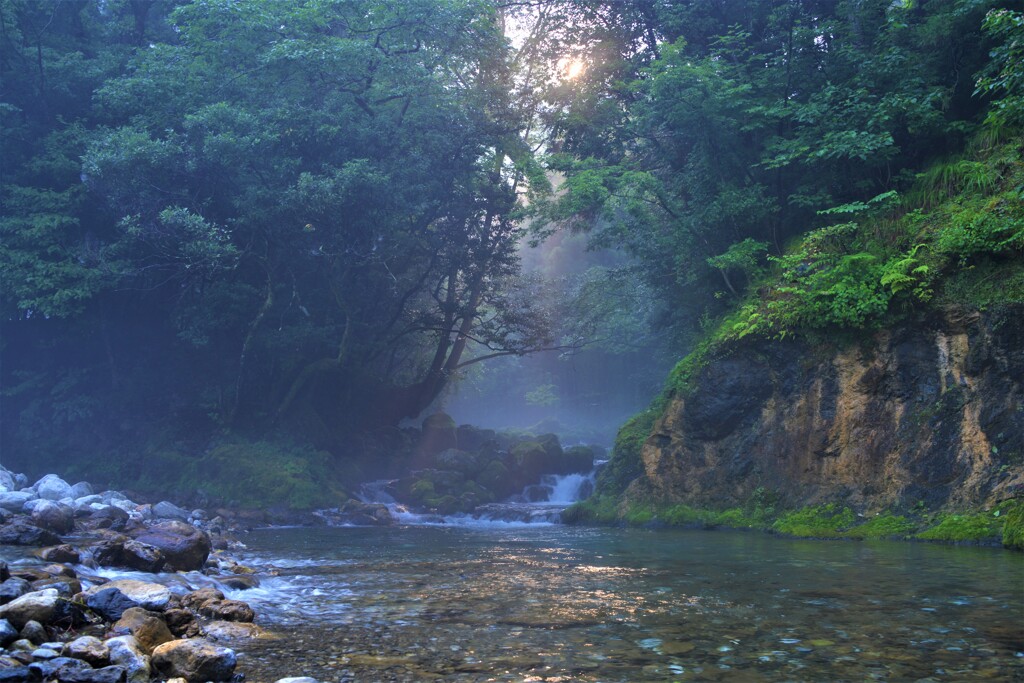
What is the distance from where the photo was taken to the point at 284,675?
16.9ft

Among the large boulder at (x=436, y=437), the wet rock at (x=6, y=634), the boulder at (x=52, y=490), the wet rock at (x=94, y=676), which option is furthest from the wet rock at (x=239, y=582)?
the large boulder at (x=436, y=437)

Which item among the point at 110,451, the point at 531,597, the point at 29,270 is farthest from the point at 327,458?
the point at 531,597

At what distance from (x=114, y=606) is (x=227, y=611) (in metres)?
0.90

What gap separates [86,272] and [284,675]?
18246mm

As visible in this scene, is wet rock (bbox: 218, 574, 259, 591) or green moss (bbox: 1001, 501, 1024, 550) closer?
wet rock (bbox: 218, 574, 259, 591)

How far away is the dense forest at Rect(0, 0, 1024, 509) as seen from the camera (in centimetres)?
1549

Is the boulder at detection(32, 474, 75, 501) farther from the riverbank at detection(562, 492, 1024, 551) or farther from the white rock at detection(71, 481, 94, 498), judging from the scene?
the riverbank at detection(562, 492, 1024, 551)

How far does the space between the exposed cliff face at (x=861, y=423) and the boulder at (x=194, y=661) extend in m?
10.8

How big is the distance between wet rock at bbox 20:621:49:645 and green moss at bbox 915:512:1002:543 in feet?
36.8

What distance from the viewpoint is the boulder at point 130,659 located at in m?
5.00

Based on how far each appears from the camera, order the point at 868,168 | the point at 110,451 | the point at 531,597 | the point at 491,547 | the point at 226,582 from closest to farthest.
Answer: the point at 531,597, the point at 226,582, the point at 491,547, the point at 868,168, the point at 110,451

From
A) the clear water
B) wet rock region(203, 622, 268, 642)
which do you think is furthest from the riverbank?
wet rock region(203, 622, 268, 642)

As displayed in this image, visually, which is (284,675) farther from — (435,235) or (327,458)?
(435,235)

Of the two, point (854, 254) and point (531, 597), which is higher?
point (854, 254)
